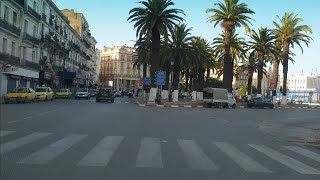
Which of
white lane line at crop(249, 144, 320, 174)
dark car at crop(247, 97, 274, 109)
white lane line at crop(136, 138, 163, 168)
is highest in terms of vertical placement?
dark car at crop(247, 97, 274, 109)

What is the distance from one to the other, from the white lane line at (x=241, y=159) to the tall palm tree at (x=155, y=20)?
36597mm

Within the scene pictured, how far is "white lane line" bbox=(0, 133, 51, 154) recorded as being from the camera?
424 inches

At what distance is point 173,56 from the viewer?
2392 inches

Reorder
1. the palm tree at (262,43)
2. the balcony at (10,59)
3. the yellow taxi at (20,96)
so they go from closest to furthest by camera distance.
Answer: the yellow taxi at (20,96), the balcony at (10,59), the palm tree at (262,43)

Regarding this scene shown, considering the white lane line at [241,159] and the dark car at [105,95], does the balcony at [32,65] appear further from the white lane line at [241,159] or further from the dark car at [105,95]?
the white lane line at [241,159]

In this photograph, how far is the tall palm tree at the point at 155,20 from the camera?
50000mm

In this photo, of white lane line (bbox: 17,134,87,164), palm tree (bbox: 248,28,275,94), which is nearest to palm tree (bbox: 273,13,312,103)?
palm tree (bbox: 248,28,275,94)

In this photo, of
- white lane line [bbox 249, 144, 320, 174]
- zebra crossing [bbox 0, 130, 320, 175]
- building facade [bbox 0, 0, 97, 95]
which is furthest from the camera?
building facade [bbox 0, 0, 97, 95]

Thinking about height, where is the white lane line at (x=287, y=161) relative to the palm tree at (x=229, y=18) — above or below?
below

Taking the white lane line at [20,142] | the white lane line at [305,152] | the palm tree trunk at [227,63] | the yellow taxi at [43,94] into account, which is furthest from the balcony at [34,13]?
the white lane line at [305,152]

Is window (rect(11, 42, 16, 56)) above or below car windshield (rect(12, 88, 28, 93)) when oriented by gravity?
above

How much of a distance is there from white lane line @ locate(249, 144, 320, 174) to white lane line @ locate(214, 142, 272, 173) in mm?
729

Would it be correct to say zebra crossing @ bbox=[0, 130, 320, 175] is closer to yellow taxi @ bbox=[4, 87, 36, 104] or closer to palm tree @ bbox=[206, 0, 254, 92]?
yellow taxi @ bbox=[4, 87, 36, 104]

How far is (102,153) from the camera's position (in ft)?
35.2
